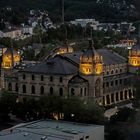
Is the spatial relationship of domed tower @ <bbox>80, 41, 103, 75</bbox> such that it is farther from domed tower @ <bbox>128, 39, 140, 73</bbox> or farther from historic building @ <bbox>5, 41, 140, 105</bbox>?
domed tower @ <bbox>128, 39, 140, 73</bbox>

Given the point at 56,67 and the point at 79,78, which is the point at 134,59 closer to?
the point at 79,78

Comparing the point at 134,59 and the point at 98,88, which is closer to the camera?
the point at 98,88

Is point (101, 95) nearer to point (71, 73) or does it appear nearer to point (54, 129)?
point (71, 73)

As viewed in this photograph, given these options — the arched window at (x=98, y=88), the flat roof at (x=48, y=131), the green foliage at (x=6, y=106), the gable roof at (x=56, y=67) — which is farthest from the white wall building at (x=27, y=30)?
the flat roof at (x=48, y=131)

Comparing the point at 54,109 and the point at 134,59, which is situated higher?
the point at 134,59

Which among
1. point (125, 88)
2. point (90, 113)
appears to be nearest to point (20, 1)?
point (125, 88)

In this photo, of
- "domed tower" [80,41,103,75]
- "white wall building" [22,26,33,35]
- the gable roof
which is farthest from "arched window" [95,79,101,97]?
"white wall building" [22,26,33,35]

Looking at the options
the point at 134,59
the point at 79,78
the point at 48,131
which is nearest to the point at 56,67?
the point at 79,78

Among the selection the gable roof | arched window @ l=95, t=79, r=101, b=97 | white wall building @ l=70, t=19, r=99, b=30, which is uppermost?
white wall building @ l=70, t=19, r=99, b=30
